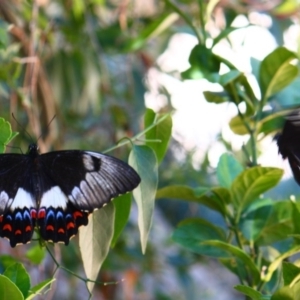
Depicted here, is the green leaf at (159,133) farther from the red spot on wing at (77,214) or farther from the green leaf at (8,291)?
the green leaf at (8,291)

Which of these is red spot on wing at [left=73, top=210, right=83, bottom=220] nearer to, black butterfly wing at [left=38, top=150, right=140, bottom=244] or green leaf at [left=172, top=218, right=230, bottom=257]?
black butterfly wing at [left=38, top=150, right=140, bottom=244]

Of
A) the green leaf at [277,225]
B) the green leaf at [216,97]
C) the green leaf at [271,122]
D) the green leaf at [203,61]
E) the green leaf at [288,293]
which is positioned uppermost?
the green leaf at [203,61]

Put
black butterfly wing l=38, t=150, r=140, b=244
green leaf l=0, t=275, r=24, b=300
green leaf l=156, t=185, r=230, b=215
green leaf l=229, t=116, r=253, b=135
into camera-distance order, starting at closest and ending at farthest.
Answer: green leaf l=0, t=275, r=24, b=300
black butterfly wing l=38, t=150, r=140, b=244
green leaf l=156, t=185, r=230, b=215
green leaf l=229, t=116, r=253, b=135

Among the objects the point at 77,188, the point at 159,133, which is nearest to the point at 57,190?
the point at 77,188

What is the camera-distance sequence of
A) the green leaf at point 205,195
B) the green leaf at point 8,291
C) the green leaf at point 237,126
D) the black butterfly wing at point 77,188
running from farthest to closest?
1. the green leaf at point 237,126
2. the green leaf at point 205,195
3. the black butterfly wing at point 77,188
4. the green leaf at point 8,291

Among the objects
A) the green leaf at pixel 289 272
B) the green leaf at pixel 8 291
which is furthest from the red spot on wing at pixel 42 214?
the green leaf at pixel 289 272

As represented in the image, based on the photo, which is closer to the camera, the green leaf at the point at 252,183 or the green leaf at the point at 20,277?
the green leaf at the point at 20,277

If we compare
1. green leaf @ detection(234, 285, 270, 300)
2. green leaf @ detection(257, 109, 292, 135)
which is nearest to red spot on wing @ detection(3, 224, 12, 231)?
green leaf @ detection(234, 285, 270, 300)
